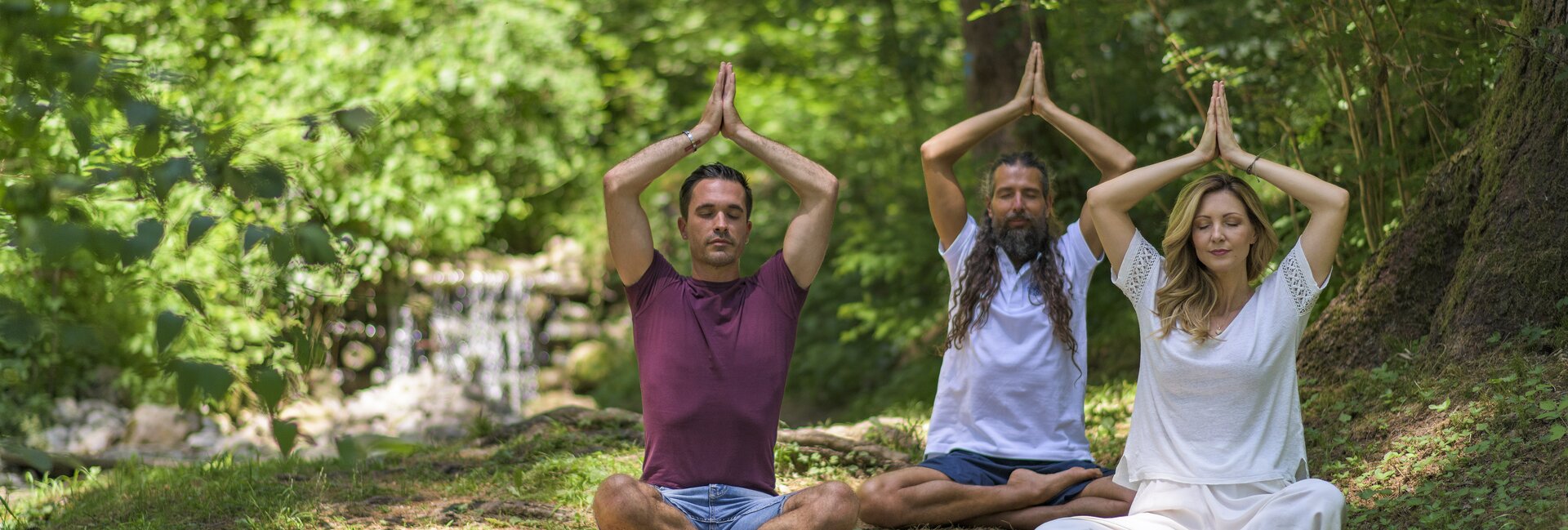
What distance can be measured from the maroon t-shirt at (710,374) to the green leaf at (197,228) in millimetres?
1803

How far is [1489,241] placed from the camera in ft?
14.4

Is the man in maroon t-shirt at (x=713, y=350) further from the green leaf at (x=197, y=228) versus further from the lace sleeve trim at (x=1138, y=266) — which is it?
the green leaf at (x=197, y=228)

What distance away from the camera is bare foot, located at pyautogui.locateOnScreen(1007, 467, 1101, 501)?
408cm

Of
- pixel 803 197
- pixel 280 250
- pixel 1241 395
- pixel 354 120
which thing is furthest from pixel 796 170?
pixel 280 250

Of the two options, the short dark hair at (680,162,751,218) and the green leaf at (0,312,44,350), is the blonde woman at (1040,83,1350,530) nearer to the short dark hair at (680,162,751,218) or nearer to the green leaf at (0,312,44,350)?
the short dark hair at (680,162,751,218)

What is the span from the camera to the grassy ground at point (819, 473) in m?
3.72

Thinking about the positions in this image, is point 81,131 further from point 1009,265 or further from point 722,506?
point 1009,265

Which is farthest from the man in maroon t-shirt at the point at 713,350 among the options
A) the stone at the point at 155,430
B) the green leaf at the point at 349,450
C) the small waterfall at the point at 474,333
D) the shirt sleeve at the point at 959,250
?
the small waterfall at the point at 474,333

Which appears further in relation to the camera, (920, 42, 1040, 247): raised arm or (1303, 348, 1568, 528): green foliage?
(920, 42, 1040, 247): raised arm

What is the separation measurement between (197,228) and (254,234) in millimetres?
84

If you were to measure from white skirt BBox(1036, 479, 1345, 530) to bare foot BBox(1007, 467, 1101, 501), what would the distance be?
0.65 meters

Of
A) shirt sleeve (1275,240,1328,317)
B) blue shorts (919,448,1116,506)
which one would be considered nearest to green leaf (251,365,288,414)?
shirt sleeve (1275,240,1328,317)

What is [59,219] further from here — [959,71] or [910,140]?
[959,71]

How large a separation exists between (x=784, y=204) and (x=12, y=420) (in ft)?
19.4
